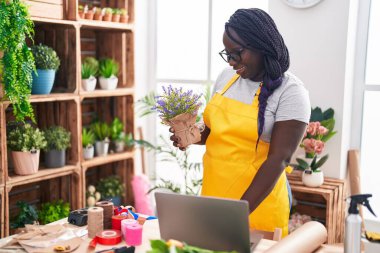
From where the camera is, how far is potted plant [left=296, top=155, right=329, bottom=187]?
10.1ft

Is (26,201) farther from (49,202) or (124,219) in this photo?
(124,219)

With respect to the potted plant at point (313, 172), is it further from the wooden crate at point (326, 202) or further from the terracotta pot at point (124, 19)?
the terracotta pot at point (124, 19)

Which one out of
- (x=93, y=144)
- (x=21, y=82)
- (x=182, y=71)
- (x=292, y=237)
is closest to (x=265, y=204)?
(x=292, y=237)

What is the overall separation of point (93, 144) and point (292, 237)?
7.93 ft

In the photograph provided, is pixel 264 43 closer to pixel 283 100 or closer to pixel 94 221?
pixel 283 100

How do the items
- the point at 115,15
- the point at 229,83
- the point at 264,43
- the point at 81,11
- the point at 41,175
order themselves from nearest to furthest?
1. the point at 264,43
2. the point at 229,83
3. the point at 41,175
4. the point at 81,11
5. the point at 115,15

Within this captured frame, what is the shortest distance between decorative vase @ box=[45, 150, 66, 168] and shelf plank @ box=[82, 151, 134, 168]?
204 millimetres

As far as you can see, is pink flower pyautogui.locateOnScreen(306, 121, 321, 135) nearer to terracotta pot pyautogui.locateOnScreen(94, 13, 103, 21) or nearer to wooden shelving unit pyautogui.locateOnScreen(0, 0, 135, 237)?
wooden shelving unit pyautogui.locateOnScreen(0, 0, 135, 237)

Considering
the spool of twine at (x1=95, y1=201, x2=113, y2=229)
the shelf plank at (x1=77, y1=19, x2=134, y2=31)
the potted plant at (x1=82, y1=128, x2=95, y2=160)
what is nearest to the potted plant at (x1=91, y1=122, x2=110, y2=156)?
the potted plant at (x1=82, y1=128, x2=95, y2=160)

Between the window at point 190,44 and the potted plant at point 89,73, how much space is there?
81 cm

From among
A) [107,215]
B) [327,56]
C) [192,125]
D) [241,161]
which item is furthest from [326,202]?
[107,215]

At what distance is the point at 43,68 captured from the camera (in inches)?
120

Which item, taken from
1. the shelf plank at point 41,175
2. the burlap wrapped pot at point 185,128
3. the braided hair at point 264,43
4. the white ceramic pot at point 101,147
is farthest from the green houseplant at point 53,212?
the braided hair at point 264,43

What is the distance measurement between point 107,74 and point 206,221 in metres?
2.45
